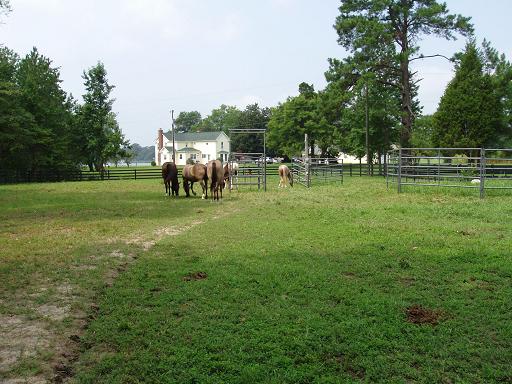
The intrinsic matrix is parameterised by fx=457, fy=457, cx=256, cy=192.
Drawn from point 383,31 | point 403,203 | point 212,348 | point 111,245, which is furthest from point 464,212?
point 383,31

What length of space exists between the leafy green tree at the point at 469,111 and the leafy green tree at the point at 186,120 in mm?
117799

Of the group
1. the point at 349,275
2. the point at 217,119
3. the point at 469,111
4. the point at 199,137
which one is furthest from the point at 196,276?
the point at 217,119

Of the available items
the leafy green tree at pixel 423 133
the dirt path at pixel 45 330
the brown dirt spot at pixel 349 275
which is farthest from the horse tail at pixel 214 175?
the leafy green tree at pixel 423 133

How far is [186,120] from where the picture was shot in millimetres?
142000

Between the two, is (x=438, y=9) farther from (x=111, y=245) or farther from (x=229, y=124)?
(x=229, y=124)

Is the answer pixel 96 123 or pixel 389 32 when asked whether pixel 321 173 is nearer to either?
pixel 389 32

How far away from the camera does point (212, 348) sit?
369 cm

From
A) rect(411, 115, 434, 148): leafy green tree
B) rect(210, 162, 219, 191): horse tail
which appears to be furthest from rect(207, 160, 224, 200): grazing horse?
rect(411, 115, 434, 148): leafy green tree

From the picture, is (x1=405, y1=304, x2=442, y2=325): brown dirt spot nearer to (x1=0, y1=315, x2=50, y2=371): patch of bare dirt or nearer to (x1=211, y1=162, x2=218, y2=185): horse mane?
(x1=0, y1=315, x2=50, y2=371): patch of bare dirt

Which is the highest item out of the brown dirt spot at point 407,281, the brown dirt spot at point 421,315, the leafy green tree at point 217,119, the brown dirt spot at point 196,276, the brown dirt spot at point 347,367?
the leafy green tree at point 217,119

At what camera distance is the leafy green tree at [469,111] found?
26422 millimetres

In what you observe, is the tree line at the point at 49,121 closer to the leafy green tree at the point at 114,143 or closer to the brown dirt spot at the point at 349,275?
the leafy green tree at the point at 114,143

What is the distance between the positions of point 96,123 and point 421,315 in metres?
41.8

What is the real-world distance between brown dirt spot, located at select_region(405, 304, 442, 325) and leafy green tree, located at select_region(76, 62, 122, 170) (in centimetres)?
4032
